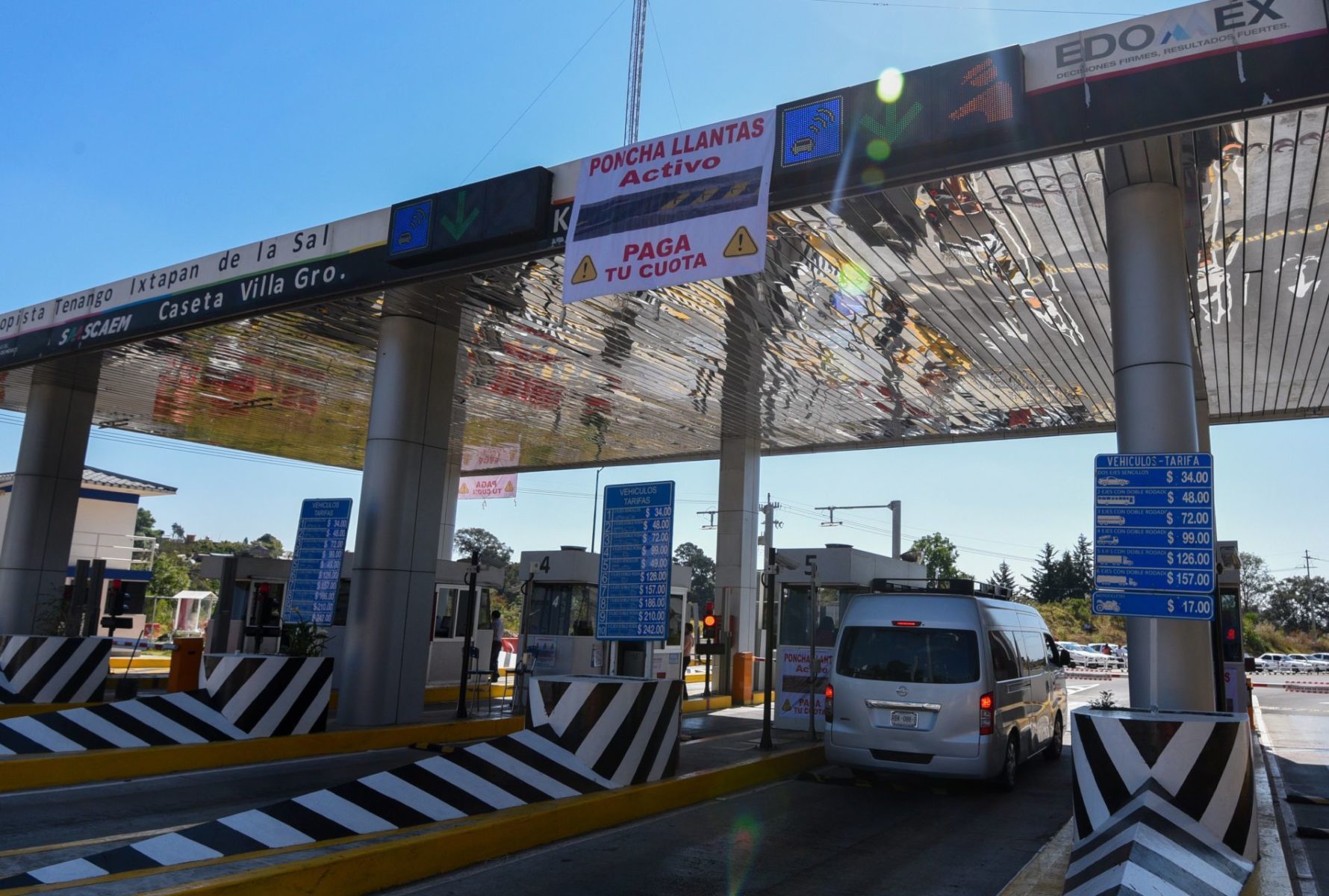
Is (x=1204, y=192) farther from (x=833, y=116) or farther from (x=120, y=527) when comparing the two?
(x=120, y=527)

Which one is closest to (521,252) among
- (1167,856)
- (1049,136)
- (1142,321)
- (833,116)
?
(833,116)

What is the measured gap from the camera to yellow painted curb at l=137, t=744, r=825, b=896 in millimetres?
5238

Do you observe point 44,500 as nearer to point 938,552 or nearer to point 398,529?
point 398,529

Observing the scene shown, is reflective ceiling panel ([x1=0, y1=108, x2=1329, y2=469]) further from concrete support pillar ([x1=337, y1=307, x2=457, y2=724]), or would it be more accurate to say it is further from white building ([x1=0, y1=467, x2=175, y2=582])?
white building ([x1=0, y1=467, x2=175, y2=582])

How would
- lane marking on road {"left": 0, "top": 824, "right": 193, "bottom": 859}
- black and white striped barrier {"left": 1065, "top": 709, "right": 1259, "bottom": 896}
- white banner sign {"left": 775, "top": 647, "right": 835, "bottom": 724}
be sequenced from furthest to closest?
white banner sign {"left": 775, "top": 647, "right": 835, "bottom": 724}, lane marking on road {"left": 0, "top": 824, "right": 193, "bottom": 859}, black and white striped barrier {"left": 1065, "top": 709, "right": 1259, "bottom": 896}

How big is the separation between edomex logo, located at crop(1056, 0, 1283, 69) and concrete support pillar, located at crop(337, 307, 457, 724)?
9.06 metres

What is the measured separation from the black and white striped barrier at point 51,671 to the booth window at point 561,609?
6918mm

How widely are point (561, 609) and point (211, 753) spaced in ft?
25.3

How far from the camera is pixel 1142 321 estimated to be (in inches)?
311

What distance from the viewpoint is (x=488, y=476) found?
29.3 meters

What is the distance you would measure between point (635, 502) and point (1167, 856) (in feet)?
21.3

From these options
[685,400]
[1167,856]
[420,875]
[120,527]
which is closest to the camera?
[1167,856]

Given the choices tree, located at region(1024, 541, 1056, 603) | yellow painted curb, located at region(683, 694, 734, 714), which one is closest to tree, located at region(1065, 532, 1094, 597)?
tree, located at region(1024, 541, 1056, 603)

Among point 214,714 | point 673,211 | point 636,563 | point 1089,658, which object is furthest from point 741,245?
point 1089,658
